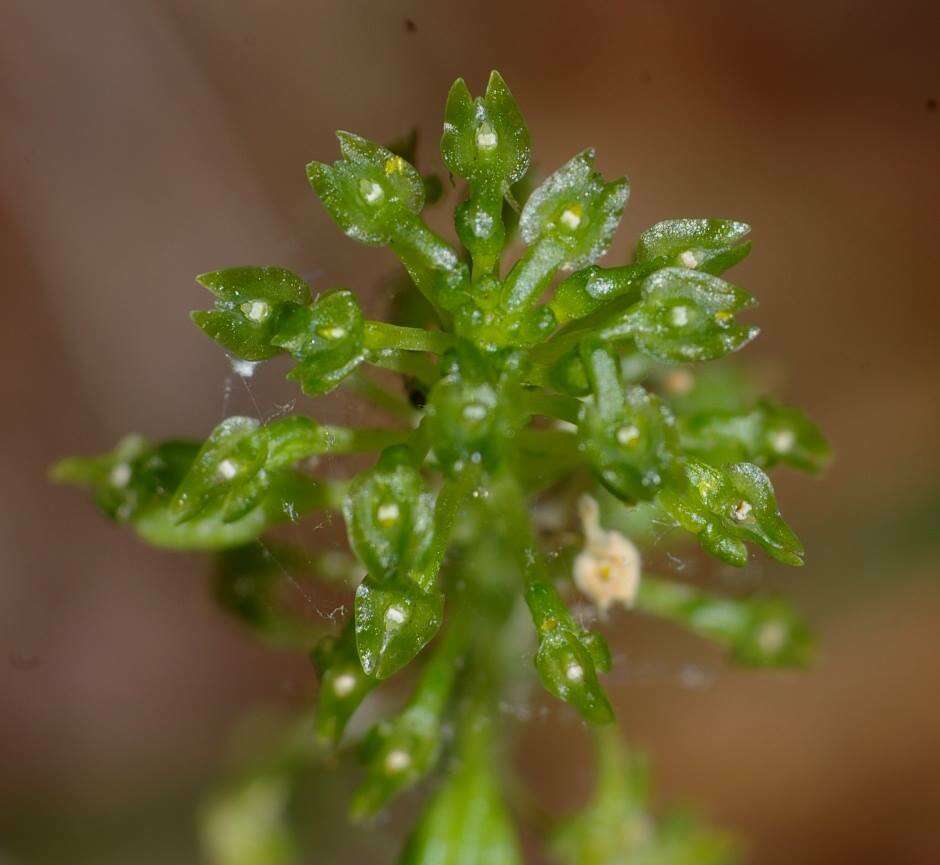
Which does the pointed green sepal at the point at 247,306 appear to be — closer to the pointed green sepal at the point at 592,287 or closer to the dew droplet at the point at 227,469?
the dew droplet at the point at 227,469

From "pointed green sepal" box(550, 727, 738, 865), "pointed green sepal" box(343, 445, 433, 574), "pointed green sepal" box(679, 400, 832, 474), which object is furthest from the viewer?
"pointed green sepal" box(550, 727, 738, 865)

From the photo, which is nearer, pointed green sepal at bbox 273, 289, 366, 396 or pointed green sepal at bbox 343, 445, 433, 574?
pointed green sepal at bbox 343, 445, 433, 574

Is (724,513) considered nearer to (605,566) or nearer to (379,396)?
(605,566)

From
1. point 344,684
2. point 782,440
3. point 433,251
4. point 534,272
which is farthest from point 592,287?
point 344,684

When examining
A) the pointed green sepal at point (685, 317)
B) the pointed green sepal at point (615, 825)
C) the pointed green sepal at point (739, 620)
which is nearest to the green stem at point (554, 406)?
the pointed green sepal at point (685, 317)

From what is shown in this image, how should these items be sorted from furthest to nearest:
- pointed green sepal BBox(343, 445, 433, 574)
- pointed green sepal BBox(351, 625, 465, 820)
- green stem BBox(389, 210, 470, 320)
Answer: pointed green sepal BBox(351, 625, 465, 820) < green stem BBox(389, 210, 470, 320) < pointed green sepal BBox(343, 445, 433, 574)

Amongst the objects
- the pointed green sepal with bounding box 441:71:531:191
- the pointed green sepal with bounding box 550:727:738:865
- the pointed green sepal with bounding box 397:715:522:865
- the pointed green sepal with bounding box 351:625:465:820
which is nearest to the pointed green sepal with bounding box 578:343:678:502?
the pointed green sepal with bounding box 441:71:531:191

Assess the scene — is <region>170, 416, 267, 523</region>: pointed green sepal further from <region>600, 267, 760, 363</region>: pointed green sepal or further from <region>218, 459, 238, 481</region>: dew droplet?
<region>600, 267, 760, 363</region>: pointed green sepal
